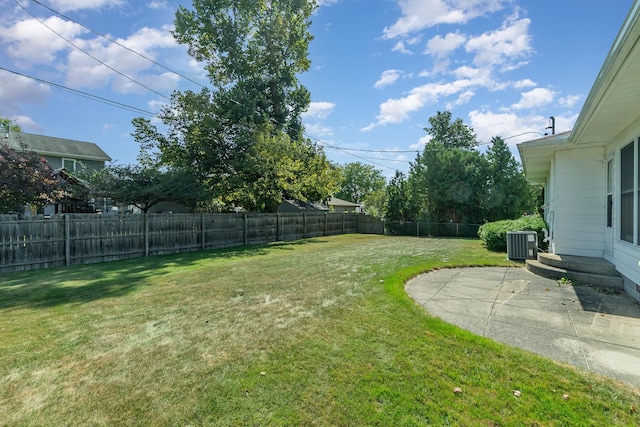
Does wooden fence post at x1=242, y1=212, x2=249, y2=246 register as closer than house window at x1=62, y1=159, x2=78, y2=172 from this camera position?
Yes

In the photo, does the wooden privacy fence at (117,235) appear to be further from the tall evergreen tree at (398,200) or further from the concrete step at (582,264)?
the concrete step at (582,264)

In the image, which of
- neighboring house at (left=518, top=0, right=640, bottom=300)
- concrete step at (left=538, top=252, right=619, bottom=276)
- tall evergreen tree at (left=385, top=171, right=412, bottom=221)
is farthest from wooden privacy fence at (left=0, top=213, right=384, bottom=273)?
concrete step at (left=538, top=252, right=619, bottom=276)

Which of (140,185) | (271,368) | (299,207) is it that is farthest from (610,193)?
(299,207)

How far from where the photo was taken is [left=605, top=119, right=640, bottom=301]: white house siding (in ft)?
15.2

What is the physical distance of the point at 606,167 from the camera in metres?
6.62

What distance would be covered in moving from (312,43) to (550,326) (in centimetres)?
2014

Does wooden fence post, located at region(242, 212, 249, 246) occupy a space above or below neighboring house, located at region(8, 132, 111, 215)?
below

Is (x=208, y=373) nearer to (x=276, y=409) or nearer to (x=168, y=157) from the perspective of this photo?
(x=276, y=409)

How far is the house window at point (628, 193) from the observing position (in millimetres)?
4743

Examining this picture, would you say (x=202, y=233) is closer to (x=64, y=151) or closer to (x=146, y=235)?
(x=146, y=235)

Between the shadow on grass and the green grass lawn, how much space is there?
11cm

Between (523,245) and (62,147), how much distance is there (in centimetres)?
2888

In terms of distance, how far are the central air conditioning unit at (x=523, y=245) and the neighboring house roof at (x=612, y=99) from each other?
7.88ft

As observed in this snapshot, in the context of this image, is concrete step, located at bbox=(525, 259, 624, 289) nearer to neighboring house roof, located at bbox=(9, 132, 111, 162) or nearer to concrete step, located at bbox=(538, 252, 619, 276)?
concrete step, located at bbox=(538, 252, 619, 276)
